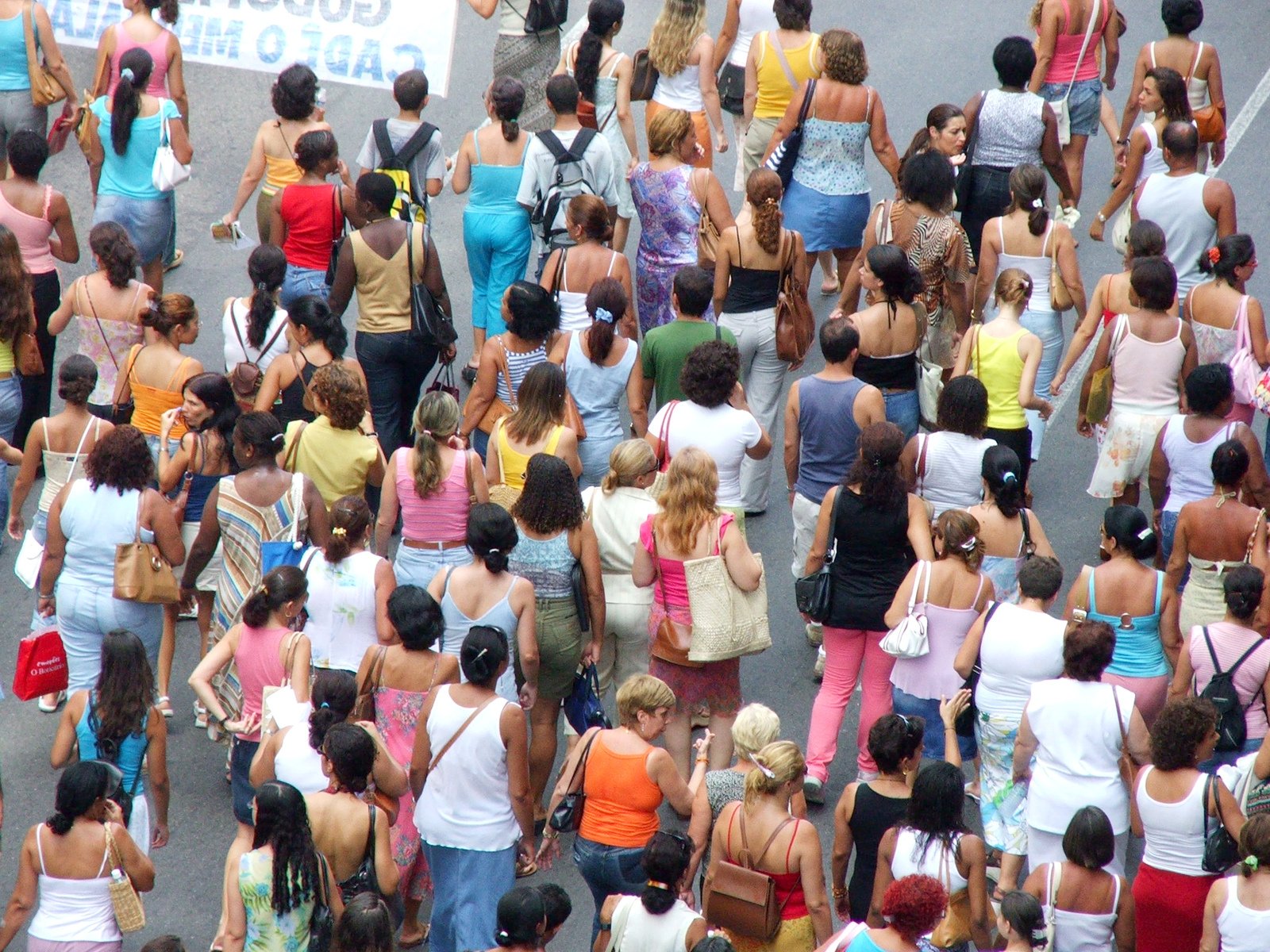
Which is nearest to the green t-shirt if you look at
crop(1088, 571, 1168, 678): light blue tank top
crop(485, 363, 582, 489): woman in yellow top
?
crop(485, 363, 582, 489): woman in yellow top

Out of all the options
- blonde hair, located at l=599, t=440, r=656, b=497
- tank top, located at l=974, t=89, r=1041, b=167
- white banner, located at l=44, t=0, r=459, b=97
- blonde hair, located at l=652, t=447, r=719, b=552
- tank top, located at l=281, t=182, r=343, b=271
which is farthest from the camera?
white banner, located at l=44, t=0, r=459, b=97

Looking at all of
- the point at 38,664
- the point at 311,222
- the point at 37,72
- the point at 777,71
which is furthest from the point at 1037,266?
the point at 37,72

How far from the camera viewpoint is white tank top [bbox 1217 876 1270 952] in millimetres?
5883

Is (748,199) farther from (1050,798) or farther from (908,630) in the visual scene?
(1050,798)

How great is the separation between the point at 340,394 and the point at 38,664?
1.79 m

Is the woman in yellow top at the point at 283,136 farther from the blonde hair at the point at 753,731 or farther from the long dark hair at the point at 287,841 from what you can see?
the blonde hair at the point at 753,731

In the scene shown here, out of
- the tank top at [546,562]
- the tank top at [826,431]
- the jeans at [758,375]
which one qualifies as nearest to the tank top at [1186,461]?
the tank top at [826,431]

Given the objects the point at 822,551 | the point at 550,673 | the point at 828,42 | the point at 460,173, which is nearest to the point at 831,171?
the point at 828,42

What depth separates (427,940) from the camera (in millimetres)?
7207

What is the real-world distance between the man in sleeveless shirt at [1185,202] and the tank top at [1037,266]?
0.67m

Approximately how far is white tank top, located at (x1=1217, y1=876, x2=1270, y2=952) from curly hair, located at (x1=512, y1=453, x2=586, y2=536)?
2.97 meters

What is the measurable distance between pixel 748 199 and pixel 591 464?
1.59 metres

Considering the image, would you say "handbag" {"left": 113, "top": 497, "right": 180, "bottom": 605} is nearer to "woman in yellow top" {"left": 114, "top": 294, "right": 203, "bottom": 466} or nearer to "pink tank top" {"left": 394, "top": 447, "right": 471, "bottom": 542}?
"woman in yellow top" {"left": 114, "top": 294, "right": 203, "bottom": 466}

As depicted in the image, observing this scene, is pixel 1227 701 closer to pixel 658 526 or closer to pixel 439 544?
pixel 658 526
